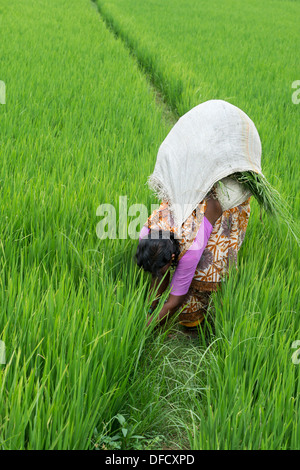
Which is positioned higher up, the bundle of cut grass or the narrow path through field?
the narrow path through field

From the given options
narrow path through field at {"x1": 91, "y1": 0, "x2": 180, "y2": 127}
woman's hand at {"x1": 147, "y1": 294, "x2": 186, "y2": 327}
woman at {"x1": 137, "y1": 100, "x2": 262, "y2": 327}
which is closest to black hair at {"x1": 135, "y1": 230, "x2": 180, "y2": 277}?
woman at {"x1": 137, "y1": 100, "x2": 262, "y2": 327}

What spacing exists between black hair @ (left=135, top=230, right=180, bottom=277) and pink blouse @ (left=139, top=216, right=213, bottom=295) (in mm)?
50

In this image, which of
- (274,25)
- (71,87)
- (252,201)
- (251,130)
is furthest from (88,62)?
(274,25)

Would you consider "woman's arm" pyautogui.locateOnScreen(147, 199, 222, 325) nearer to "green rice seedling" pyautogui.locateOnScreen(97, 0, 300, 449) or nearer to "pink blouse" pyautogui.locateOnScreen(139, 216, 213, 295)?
"pink blouse" pyautogui.locateOnScreen(139, 216, 213, 295)

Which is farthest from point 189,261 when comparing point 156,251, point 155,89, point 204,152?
point 155,89

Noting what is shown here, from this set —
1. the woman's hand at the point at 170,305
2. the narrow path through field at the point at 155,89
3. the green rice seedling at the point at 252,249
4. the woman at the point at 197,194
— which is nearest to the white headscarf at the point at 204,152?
the woman at the point at 197,194

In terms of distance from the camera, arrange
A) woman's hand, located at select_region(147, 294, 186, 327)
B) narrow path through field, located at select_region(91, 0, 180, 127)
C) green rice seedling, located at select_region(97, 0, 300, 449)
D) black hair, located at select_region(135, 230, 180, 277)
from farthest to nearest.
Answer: narrow path through field, located at select_region(91, 0, 180, 127) → woman's hand, located at select_region(147, 294, 186, 327) → black hair, located at select_region(135, 230, 180, 277) → green rice seedling, located at select_region(97, 0, 300, 449)

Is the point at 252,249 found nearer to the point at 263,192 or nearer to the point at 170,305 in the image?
the point at 263,192

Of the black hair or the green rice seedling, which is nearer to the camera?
the green rice seedling

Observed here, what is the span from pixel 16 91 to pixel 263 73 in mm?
2909

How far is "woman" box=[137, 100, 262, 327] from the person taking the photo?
1.43 metres

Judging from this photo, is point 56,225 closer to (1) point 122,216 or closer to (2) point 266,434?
(1) point 122,216

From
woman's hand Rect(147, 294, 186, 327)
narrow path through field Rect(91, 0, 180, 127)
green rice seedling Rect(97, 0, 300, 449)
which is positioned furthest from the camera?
narrow path through field Rect(91, 0, 180, 127)

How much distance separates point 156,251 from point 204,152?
0.33 m
